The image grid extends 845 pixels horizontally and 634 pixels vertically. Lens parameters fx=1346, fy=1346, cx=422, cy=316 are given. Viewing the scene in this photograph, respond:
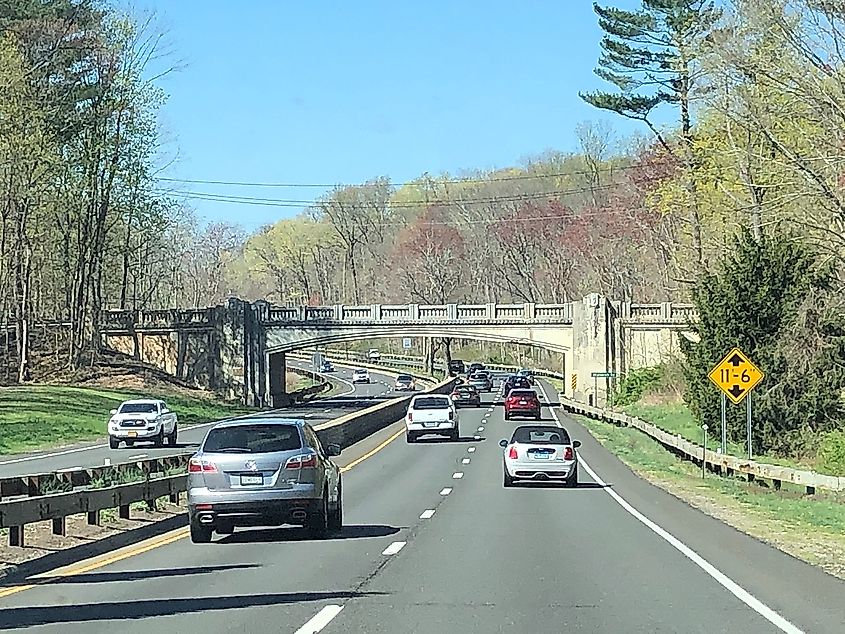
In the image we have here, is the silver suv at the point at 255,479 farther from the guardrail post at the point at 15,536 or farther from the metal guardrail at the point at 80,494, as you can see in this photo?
the guardrail post at the point at 15,536

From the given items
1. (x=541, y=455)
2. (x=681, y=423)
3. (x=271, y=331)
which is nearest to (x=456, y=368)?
(x=271, y=331)

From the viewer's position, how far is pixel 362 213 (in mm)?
131375

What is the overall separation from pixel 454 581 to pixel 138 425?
32.8m

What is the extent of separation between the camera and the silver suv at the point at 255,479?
1833 cm

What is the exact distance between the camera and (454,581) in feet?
47.4

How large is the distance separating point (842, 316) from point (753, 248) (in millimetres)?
4243

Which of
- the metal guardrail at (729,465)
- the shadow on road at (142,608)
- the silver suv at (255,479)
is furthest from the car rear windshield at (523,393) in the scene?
the shadow on road at (142,608)

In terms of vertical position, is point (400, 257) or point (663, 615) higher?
point (400, 257)

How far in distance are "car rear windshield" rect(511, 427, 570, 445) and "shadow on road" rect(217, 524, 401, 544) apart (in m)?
9.93

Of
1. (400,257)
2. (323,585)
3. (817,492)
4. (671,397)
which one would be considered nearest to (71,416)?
(671,397)

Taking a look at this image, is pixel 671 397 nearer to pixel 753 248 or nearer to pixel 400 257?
pixel 753 248

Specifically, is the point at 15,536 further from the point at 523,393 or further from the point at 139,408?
the point at 523,393

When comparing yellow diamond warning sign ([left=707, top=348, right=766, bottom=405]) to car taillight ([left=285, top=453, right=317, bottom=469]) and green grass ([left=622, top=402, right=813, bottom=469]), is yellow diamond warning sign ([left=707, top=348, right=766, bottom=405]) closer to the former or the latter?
green grass ([left=622, top=402, right=813, bottom=469])

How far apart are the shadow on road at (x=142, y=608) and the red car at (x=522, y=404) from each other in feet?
176
